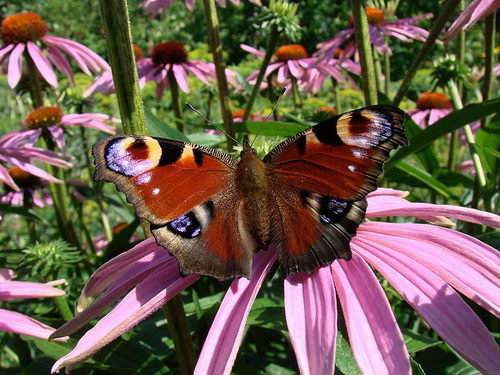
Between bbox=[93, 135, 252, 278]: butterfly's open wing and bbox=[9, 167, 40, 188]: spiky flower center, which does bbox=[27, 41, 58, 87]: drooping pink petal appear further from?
bbox=[93, 135, 252, 278]: butterfly's open wing

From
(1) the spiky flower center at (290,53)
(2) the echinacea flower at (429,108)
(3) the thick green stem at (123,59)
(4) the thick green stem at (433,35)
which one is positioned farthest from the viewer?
(1) the spiky flower center at (290,53)

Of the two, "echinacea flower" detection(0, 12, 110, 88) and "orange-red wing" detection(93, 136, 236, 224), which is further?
"echinacea flower" detection(0, 12, 110, 88)

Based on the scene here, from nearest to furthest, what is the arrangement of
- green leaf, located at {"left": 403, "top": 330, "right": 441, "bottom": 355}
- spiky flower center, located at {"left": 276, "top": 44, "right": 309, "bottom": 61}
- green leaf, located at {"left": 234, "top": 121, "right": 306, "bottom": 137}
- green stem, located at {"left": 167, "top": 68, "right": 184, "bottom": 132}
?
1. green leaf, located at {"left": 403, "top": 330, "right": 441, "bottom": 355}
2. green leaf, located at {"left": 234, "top": 121, "right": 306, "bottom": 137}
3. green stem, located at {"left": 167, "top": 68, "right": 184, "bottom": 132}
4. spiky flower center, located at {"left": 276, "top": 44, "right": 309, "bottom": 61}

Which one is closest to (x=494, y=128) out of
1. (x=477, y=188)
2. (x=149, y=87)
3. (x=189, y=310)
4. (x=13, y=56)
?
(x=477, y=188)

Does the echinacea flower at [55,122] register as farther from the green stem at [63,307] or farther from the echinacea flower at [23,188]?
the green stem at [63,307]

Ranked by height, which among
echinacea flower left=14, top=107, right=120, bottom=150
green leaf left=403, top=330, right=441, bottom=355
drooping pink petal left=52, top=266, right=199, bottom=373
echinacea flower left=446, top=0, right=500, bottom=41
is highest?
echinacea flower left=446, top=0, right=500, bottom=41

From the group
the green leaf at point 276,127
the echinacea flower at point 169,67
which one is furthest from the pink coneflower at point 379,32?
the green leaf at point 276,127

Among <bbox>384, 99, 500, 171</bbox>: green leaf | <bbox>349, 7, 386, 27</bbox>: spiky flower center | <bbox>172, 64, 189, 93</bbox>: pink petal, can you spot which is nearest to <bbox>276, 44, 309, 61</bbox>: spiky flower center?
<bbox>349, 7, 386, 27</bbox>: spiky flower center

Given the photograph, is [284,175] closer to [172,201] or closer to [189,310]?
[172,201]
